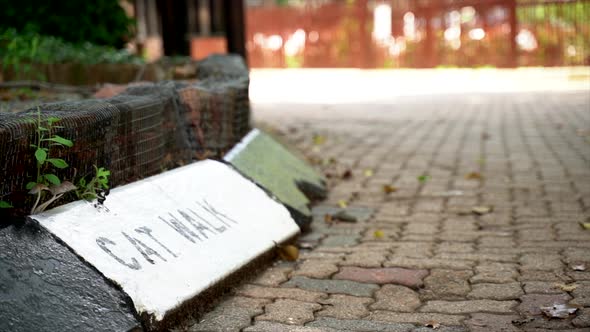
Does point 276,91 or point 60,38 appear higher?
point 60,38

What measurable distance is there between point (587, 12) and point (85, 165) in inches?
709

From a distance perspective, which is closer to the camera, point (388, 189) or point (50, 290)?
point (50, 290)

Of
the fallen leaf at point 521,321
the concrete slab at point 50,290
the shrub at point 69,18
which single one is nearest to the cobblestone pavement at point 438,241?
the fallen leaf at point 521,321

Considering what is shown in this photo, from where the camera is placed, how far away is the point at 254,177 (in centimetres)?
507

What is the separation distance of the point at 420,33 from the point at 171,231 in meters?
19.1

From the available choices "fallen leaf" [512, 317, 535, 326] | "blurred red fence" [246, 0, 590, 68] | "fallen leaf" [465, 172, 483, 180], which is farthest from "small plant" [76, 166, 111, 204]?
"blurred red fence" [246, 0, 590, 68]

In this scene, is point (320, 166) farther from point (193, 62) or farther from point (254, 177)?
point (254, 177)

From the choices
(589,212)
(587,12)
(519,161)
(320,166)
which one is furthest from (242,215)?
(587,12)

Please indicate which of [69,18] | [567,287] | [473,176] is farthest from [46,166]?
[69,18]

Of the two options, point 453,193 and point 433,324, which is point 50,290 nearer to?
point 433,324

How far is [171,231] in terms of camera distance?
3.77 meters

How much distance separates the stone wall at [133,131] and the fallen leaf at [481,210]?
1.52 meters

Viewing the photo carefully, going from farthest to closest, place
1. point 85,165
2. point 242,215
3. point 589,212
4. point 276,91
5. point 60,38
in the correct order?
point 276,91, point 60,38, point 589,212, point 242,215, point 85,165

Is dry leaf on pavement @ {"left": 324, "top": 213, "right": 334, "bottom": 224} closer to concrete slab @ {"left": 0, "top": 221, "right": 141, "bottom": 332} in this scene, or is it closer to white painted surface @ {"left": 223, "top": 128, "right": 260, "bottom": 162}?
white painted surface @ {"left": 223, "top": 128, "right": 260, "bottom": 162}
